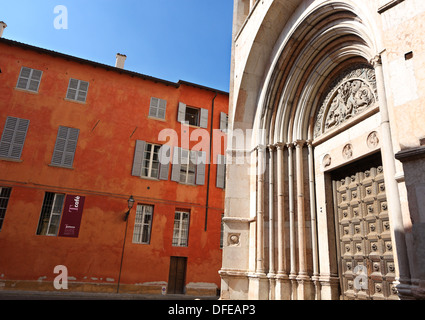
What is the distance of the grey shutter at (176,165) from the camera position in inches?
575

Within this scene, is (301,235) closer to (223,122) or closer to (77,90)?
(223,122)

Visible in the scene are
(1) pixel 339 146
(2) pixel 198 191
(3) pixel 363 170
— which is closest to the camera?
(3) pixel 363 170

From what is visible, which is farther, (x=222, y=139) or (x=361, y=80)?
(x=222, y=139)

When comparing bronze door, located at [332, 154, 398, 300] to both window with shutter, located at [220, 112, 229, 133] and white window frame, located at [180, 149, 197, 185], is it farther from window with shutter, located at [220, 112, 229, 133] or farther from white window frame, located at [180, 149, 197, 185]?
window with shutter, located at [220, 112, 229, 133]

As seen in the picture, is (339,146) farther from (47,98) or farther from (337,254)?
(47,98)

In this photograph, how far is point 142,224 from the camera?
13703 mm

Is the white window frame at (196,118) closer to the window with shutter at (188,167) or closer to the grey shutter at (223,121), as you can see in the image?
the grey shutter at (223,121)

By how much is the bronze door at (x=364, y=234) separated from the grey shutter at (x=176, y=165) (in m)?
9.67

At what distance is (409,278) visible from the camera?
9.89 ft

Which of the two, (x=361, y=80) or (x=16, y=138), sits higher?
(x=16, y=138)

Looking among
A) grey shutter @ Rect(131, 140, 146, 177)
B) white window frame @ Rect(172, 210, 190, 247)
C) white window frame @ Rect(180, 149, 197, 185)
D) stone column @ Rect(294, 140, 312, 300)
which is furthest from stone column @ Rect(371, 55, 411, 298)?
white window frame @ Rect(180, 149, 197, 185)
